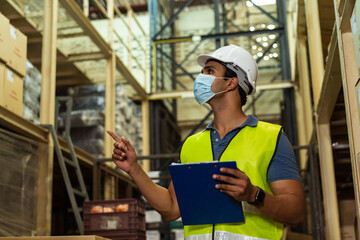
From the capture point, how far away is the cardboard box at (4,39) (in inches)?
247

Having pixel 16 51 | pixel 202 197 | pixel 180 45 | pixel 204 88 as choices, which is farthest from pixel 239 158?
pixel 180 45

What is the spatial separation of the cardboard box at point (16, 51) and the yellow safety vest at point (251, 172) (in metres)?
4.81

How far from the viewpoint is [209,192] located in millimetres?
1983

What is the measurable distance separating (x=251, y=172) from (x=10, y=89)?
16.3 ft

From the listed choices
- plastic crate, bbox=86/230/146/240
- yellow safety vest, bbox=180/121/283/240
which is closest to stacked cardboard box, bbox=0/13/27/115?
plastic crate, bbox=86/230/146/240

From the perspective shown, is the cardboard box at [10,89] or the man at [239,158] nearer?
the man at [239,158]

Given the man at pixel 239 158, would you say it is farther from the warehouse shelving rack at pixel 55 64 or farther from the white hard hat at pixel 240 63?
the warehouse shelving rack at pixel 55 64

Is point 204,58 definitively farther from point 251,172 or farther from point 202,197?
point 202,197

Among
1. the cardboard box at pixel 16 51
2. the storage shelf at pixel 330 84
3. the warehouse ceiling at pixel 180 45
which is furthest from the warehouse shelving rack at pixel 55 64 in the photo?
the storage shelf at pixel 330 84

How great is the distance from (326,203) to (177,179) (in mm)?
5366

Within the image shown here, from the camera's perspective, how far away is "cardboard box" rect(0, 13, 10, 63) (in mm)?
6267

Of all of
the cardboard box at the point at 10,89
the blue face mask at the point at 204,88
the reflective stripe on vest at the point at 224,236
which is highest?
the cardboard box at the point at 10,89

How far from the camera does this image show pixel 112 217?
7.46m

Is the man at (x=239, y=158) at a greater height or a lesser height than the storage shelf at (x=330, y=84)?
lesser
